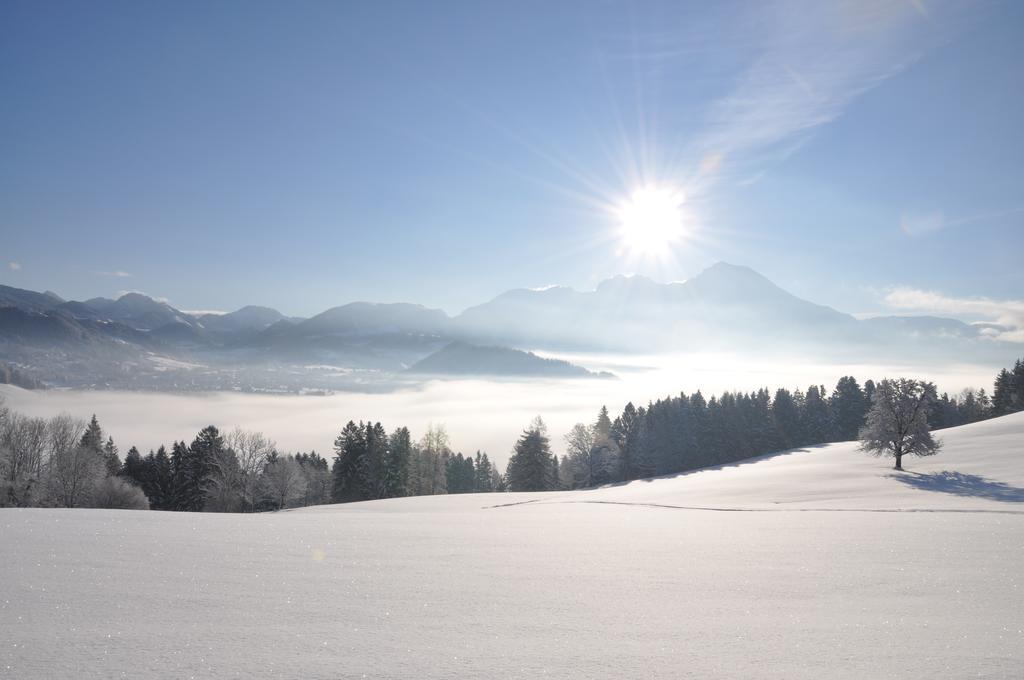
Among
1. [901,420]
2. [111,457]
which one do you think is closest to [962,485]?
[901,420]

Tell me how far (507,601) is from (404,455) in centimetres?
5693

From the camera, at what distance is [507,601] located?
752 centimetres

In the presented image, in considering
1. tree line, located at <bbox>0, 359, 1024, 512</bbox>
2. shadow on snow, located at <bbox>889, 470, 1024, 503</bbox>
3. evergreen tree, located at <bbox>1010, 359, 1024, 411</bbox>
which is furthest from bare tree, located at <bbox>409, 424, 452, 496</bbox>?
evergreen tree, located at <bbox>1010, 359, 1024, 411</bbox>

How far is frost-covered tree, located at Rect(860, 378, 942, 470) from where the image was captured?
36625 millimetres

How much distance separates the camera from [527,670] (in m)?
5.27

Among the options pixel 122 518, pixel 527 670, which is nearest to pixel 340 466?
pixel 122 518

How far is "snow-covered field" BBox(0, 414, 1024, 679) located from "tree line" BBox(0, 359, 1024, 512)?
37.2 metres

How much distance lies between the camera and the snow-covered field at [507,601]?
5.47m

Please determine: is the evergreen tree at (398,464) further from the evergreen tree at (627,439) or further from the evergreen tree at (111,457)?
the evergreen tree at (111,457)

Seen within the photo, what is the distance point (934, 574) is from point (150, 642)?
1247cm

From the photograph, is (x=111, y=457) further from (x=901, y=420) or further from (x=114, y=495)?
(x=901, y=420)

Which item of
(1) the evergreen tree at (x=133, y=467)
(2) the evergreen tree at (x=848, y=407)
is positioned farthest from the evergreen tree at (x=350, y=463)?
(2) the evergreen tree at (x=848, y=407)

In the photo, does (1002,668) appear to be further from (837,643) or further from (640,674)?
(640,674)

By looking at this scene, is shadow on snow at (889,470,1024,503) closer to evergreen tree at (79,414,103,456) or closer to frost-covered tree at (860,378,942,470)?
frost-covered tree at (860,378,942,470)
